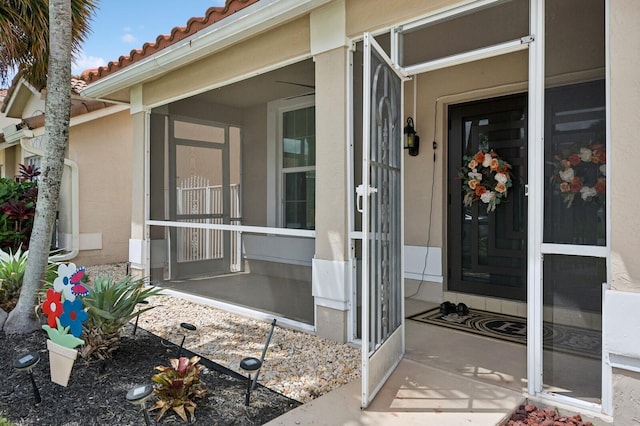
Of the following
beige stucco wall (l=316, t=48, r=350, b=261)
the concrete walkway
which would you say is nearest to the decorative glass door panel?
the concrete walkway

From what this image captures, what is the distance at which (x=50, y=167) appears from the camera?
4184 mm

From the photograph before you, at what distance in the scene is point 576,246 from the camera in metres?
2.61

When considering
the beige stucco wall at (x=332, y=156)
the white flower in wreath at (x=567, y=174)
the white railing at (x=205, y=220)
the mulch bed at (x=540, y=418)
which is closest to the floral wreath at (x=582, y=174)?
the white flower in wreath at (x=567, y=174)

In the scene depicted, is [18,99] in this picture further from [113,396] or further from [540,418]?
[540,418]

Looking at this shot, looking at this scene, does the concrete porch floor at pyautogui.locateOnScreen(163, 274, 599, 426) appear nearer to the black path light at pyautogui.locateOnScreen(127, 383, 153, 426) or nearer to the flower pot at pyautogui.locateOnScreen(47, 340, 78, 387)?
the black path light at pyautogui.locateOnScreen(127, 383, 153, 426)

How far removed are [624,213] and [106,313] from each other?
3612 millimetres

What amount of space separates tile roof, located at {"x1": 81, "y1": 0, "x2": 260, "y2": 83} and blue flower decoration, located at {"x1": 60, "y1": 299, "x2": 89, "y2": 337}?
123 inches

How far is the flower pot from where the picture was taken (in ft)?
9.63

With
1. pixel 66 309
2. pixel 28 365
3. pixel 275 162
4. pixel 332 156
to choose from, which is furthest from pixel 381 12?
pixel 28 365

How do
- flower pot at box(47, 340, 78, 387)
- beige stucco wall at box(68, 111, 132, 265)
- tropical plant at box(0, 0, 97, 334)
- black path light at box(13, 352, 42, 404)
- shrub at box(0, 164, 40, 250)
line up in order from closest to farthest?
black path light at box(13, 352, 42, 404)
flower pot at box(47, 340, 78, 387)
tropical plant at box(0, 0, 97, 334)
shrub at box(0, 164, 40, 250)
beige stucco wall at box(68, 111, 132, 265)

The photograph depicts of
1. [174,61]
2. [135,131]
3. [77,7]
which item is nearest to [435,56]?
[174,61]

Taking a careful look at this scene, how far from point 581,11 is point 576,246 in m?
1.41

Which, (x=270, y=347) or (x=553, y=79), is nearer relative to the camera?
(x=553, y=79)

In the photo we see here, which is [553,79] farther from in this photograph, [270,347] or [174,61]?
[174,61]
